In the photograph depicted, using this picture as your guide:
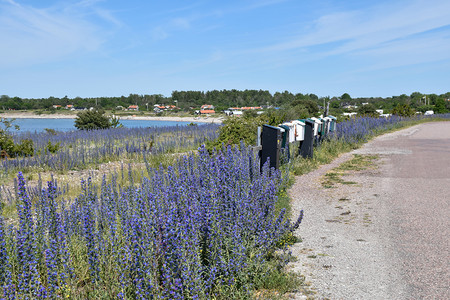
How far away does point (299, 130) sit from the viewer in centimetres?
1127

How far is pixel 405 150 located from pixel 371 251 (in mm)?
12028

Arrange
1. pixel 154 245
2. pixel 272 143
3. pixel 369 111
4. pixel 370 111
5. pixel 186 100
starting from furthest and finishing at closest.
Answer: pixel 186 100 < pixel 369 111 < pixel 370 111 < pixel 272 143 < pixel 154 245

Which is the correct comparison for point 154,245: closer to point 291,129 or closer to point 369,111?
point 291,129

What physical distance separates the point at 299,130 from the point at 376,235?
6.11 metres

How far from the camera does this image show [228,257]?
3.52m

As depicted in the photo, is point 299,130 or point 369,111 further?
point 369,111

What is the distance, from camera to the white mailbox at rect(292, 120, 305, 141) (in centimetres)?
1115

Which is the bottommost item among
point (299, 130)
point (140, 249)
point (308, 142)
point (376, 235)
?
point (376, 235)

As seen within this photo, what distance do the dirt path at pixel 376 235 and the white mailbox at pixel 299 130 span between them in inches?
62.4

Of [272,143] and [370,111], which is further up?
[370,111]

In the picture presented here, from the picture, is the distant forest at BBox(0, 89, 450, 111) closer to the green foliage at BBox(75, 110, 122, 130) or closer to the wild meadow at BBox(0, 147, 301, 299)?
the green foliage at BBox(75, 110, 122, 130)

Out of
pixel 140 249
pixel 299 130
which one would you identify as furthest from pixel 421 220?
pixel 299 130

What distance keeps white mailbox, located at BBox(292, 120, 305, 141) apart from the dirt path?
1.59 m

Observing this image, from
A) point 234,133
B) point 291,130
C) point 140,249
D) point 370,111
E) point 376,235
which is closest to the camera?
point 140,249
